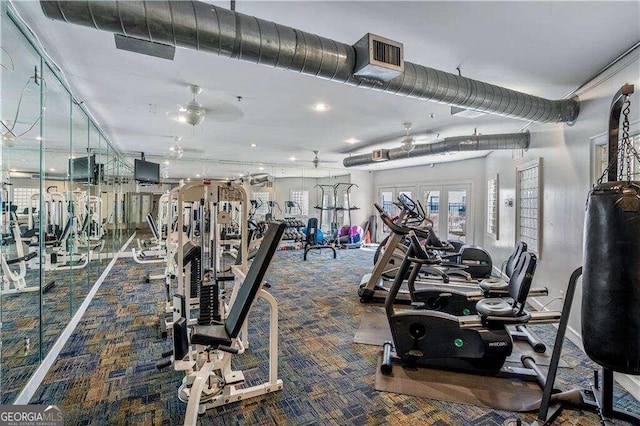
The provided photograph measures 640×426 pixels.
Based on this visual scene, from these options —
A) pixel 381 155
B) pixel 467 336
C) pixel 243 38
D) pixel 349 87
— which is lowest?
pixel 467 336

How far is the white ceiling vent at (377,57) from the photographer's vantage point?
6.83 feet

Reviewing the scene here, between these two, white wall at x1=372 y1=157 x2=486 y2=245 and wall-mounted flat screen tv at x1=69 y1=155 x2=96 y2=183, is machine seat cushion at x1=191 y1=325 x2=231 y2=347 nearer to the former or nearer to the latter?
wall-mounted flat screen tv at x1=69 y1=155 x2=96 y2=183

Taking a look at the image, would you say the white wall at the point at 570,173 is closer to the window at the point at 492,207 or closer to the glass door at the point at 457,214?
the window at the point at 492,207

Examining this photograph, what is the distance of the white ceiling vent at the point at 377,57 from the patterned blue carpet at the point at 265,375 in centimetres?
205

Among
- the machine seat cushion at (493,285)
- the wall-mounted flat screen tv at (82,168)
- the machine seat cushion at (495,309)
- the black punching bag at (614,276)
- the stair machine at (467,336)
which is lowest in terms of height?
the stair machine at (467,336)

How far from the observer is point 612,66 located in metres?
2.63

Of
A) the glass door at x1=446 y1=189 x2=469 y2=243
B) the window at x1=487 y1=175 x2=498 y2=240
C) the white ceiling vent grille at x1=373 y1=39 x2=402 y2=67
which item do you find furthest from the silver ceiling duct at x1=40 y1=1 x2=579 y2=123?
the glass door at x1=446 y1=189 x2=469 y2=243

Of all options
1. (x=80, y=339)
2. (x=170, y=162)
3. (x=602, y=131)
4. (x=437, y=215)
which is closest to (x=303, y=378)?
(x=80, y=339)

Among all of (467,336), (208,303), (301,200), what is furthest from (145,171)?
(467,336)

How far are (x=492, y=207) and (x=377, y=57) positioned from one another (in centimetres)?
608

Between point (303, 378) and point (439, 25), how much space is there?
288 cm

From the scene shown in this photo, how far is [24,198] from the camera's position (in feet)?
7.91

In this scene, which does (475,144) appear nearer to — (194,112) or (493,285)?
(493,285)

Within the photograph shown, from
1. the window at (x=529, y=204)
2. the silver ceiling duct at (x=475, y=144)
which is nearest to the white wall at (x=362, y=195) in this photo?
the silver ceiling duct at (x=475, y=144)
